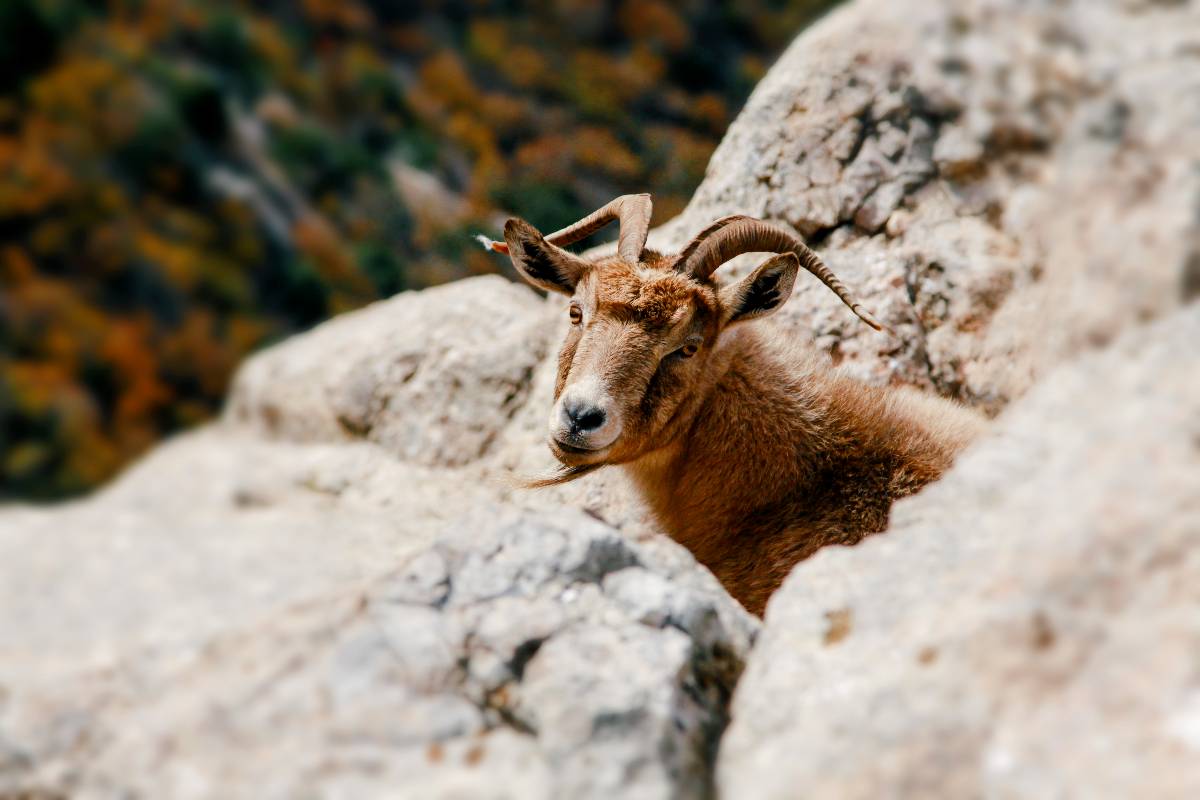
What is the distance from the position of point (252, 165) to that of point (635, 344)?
16902mm

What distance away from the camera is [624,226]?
6875 millimetres

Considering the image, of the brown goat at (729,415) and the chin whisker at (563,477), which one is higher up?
the brown goat at (729,415)

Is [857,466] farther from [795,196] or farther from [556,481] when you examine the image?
[795,196]

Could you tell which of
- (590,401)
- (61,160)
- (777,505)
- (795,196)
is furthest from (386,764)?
(61,160)

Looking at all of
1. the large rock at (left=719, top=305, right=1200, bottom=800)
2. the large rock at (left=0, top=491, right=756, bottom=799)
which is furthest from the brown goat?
the large rock at (left=719, top=305, right=1200, bottom=800)

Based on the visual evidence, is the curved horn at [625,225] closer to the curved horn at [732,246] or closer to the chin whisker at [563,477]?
the curved horn at [732,246]

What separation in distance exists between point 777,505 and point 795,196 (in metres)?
3.15

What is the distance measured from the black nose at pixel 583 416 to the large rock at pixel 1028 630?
2.27 meters

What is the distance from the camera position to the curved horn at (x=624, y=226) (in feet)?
21.8

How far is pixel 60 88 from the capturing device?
573 inches

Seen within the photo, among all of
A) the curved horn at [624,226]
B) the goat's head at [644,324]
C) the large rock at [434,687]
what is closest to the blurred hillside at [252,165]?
the curved horn at [624,226]

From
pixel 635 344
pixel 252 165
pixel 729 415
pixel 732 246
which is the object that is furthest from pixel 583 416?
pixel 252 165

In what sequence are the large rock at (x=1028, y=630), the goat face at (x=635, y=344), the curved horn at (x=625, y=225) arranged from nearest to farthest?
the large rock at (x=1028, y=630) < the goat face at (x=635, y=344) < the curved horn at (x=625, y=225)

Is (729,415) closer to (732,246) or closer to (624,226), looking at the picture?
(732,246)
